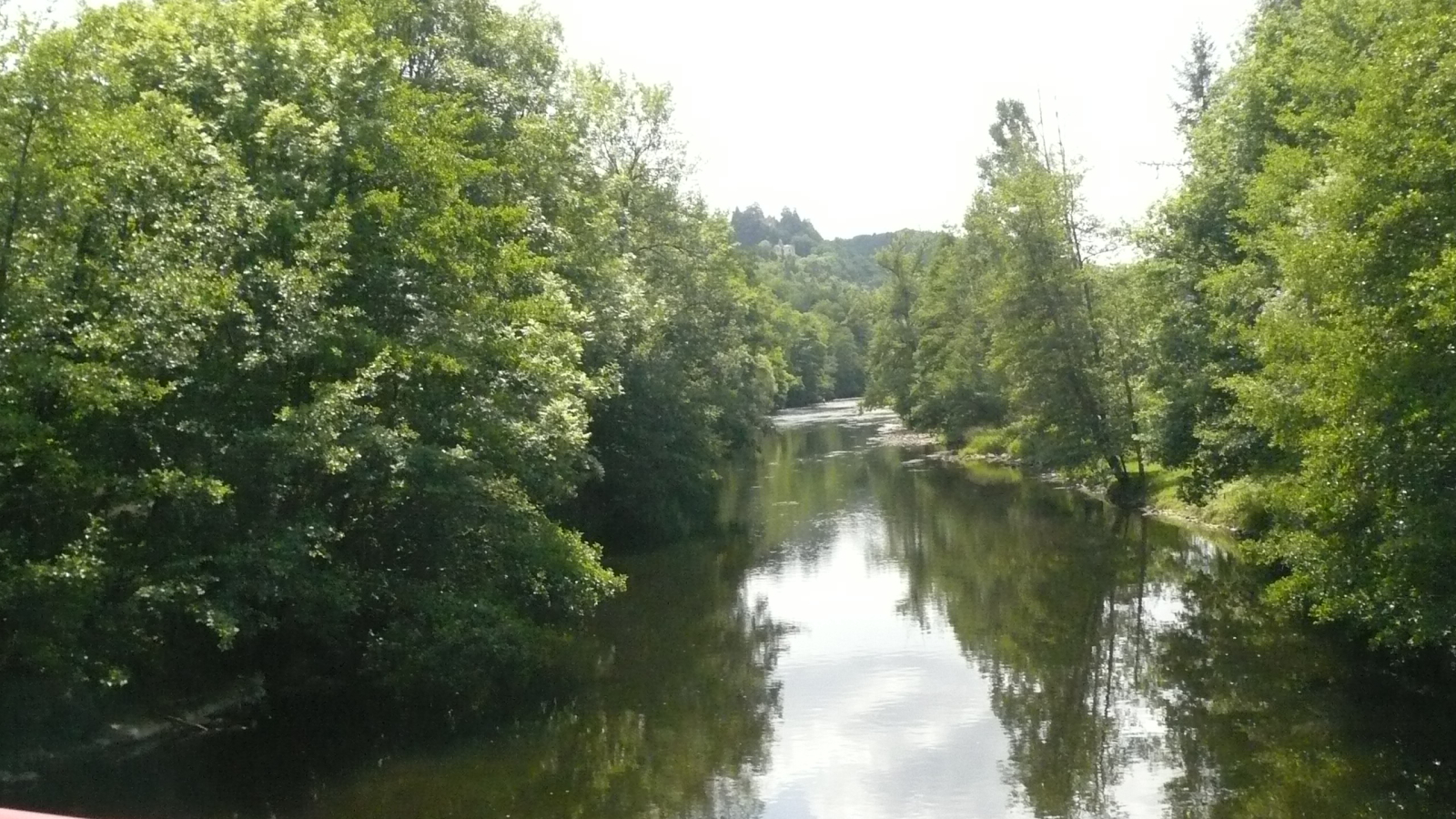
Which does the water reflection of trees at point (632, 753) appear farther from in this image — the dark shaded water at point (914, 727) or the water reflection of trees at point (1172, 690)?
the water reflection of trees at point (1172, 690)

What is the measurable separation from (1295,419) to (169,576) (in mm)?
16974

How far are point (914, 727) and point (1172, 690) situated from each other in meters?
4.43

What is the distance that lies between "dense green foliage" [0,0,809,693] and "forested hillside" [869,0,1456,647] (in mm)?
12226

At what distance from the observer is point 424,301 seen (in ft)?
64.2

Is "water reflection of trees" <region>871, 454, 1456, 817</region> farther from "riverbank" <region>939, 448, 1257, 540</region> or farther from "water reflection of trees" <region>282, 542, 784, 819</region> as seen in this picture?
"water reflection of trees" <region>282, 542, 784, 819</region>

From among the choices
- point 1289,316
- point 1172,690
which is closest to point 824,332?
point 1289,316

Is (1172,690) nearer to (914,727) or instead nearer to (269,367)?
(914,727)

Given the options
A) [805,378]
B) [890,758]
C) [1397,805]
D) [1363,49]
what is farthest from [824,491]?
[805,378]

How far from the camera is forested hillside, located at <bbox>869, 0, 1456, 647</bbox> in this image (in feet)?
49.0

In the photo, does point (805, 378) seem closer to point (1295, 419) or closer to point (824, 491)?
point (824, 491)

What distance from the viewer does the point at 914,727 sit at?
1731 centimetres

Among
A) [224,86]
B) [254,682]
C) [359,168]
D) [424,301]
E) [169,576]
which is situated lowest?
[254,682]

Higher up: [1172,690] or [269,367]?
[269,367]

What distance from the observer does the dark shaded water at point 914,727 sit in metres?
14.3
